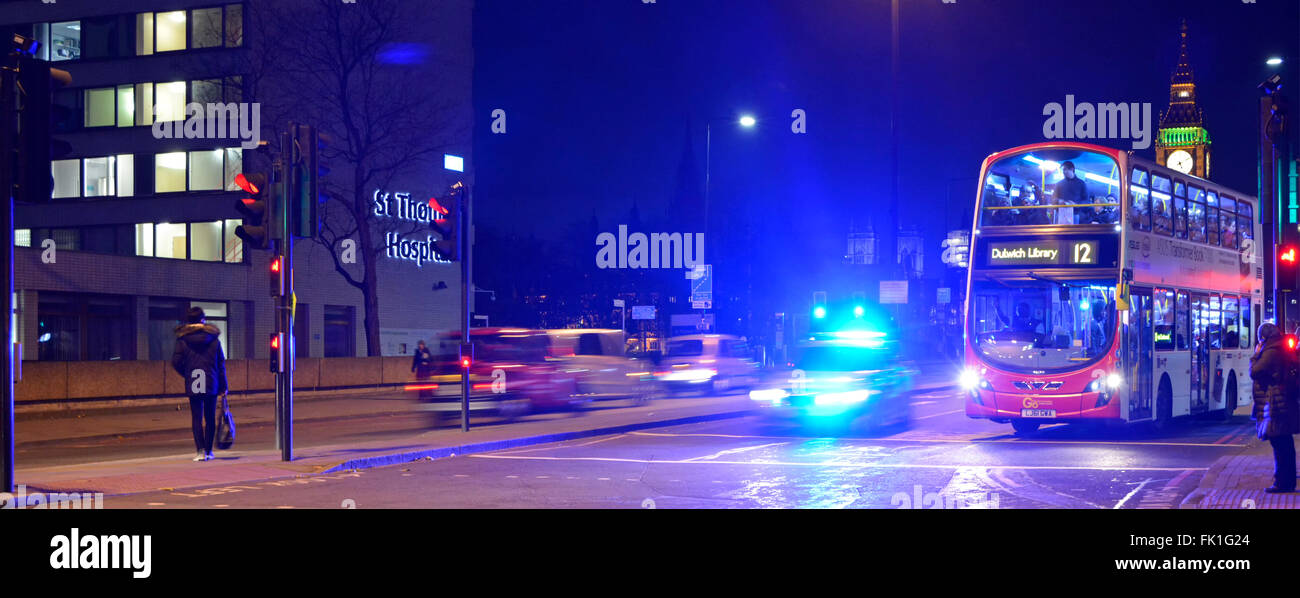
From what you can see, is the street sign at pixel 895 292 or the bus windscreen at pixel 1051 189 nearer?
the bus windscreen at pixel 1051 189

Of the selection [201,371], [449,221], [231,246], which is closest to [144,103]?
[231,246]

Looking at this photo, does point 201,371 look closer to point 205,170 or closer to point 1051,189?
point 1051,189

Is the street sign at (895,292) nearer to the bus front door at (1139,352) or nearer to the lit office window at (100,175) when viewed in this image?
the bus front door at (1139,352)

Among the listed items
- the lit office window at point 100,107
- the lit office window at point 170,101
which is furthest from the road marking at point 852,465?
the lit office window at point 100,107

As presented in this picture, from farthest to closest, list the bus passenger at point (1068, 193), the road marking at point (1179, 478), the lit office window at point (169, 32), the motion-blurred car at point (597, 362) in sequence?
1. the lit office window at point (169, 32)
2. the motion-blurred car at point (597, 362)
3. the bus passenger at point (1068, 193)
4. the road marking at point (1179, 478)

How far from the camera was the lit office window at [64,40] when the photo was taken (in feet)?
164

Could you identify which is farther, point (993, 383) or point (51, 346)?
point (51, 346)

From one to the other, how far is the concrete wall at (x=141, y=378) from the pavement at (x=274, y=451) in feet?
3.54
